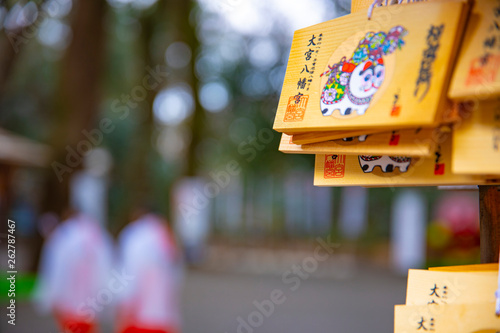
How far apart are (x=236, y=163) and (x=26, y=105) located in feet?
26.1

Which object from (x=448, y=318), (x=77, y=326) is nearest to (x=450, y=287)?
(x=448, y=318)

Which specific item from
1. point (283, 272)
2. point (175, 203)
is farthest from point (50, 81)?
point (283, 272)

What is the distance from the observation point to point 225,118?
16.0m

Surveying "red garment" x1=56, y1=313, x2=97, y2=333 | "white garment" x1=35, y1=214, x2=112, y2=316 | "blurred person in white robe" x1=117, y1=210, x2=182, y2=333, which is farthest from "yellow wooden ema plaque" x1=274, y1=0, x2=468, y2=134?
"white garment" x1=35, y1=214, x2=112, y2=316

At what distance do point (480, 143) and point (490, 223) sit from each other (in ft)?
1.30

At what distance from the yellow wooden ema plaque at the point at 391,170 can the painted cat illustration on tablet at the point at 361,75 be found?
19 centimetres

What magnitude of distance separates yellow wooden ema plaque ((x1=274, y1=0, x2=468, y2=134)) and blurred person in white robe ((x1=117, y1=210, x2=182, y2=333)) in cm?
374

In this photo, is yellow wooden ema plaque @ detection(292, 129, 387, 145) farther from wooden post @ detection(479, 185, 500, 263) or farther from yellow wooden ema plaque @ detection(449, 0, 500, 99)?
wooden post @ detection(479, 185, 500, 263)

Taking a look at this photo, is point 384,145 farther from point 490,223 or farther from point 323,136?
point 490,223

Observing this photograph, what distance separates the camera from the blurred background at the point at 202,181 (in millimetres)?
8617

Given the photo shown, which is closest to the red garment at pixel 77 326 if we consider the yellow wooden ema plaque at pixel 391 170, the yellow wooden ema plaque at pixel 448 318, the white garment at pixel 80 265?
the white garment at pixel 80 265

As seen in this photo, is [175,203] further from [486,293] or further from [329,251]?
[486,293]

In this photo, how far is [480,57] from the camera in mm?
998

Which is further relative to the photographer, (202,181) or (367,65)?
(202,181)
